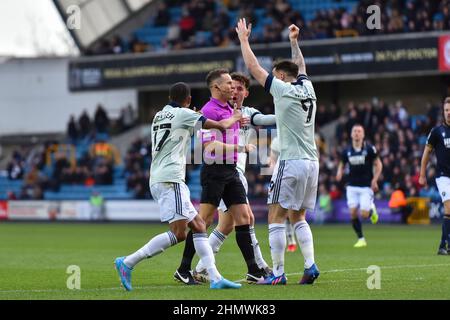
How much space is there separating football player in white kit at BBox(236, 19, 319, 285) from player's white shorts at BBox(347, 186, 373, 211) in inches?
377

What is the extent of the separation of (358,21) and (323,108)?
383cm

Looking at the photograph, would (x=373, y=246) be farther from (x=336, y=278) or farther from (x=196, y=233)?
(x=196, y=233)

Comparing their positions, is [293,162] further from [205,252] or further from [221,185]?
[205,252]

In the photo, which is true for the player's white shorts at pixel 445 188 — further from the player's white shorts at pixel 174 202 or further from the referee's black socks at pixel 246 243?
the player's white shorts at pixel 174 202

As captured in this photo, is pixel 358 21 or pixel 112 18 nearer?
pixel 358 21

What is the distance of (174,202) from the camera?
11.1m

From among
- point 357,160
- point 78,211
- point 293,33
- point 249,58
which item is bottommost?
point 78,211

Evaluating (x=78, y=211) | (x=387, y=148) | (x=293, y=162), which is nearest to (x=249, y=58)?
(x=293, y=162)

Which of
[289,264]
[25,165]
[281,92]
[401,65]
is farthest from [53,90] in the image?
[281,92]

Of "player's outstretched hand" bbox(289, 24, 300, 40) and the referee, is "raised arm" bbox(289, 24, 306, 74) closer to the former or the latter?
"player's outstretched hand" bbox(289, 24, 300, 40)

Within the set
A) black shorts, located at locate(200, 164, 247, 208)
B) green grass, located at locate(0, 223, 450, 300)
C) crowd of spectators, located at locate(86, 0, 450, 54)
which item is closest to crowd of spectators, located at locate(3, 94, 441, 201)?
crowd of spectators, located at locate(86, 0, 450, 54)

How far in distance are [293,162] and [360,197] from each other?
10.0 m

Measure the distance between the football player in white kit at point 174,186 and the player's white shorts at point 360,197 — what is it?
400 inches

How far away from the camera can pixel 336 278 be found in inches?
490
